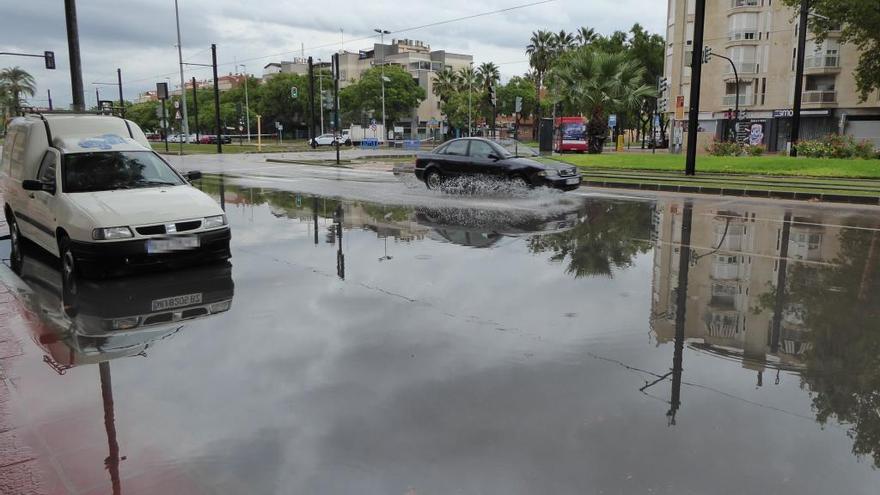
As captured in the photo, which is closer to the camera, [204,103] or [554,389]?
[554,389]

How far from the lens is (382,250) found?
9680mm

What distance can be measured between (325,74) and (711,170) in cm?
8919

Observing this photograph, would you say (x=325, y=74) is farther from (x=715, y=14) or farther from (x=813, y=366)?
(x=813, y=366)

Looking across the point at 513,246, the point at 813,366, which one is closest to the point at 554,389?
the point at 813,366

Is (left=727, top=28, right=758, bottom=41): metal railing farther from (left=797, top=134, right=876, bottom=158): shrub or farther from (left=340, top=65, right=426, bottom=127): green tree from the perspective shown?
(left=340, top=65, right=426, bottom=127): green tree

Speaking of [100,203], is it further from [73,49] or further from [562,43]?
[562,43]

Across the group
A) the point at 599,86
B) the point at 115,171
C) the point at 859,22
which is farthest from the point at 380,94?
the point at 115,171

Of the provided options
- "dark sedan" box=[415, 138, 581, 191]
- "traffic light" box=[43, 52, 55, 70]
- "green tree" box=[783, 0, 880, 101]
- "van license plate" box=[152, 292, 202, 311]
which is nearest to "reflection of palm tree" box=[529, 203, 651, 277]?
"dark sedan" box=[415, 138, 581, 191]

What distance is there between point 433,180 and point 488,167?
203 cm

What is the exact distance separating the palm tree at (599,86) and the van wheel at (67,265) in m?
33.1

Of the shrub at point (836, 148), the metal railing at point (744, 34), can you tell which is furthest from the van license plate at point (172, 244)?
the metal railing at point (744, 34)

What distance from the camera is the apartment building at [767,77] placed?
166 feet

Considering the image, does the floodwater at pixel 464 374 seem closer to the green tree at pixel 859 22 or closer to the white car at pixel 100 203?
the white car at pixel 100 203

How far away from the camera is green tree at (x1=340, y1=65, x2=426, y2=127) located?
9181 centimetres
